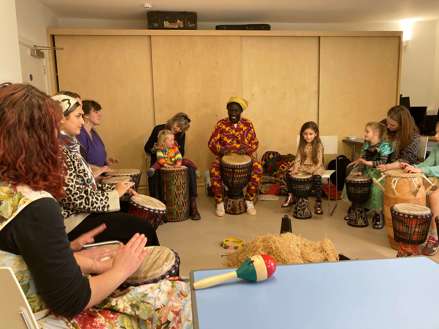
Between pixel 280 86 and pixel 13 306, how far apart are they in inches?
203

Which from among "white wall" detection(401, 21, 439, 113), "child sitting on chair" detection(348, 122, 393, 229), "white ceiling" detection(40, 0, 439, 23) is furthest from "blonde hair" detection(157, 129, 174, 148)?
"white wall" detection(401, 21, 439, 113)

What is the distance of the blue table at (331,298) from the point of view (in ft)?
3.30

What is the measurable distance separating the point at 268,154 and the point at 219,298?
4.59 m

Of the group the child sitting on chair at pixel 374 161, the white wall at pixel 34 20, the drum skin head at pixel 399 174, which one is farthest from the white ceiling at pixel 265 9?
the drum skin head at pixel 399 174

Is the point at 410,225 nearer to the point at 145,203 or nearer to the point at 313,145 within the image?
the point at 313,145

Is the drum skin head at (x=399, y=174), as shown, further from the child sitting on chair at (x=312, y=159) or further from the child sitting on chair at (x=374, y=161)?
the child sitting on chair at (x=312, y=159)

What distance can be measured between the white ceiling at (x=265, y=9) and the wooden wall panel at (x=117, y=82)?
1.32ft

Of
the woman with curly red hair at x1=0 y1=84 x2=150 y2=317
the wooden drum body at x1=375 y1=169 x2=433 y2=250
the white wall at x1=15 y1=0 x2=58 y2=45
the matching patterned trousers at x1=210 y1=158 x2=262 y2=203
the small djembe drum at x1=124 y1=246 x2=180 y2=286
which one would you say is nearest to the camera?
the woman with curly red hair at x1=0 y1=84 x2=150 y2=317

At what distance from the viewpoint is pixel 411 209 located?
3.14 metres

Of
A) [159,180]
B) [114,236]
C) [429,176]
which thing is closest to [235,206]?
[159,180]

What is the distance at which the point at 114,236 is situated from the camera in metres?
2.29

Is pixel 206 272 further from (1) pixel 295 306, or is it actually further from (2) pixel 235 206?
(2) pixel 235 206

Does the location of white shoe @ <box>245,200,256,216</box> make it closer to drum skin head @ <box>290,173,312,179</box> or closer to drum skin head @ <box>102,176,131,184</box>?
drum skin head @ <box>290,173,312,179</box>

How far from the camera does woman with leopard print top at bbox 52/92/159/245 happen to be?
2133 millimetres
